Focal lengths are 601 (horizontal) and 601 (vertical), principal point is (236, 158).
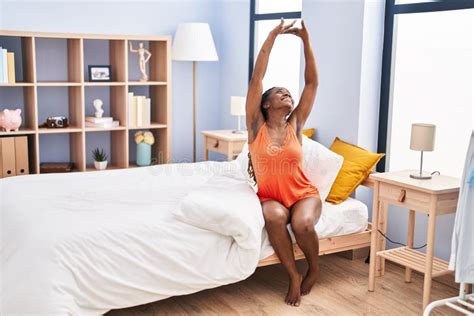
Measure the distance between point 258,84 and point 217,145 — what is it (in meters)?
1.42

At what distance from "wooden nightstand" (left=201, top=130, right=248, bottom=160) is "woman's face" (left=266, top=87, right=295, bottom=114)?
114 cm

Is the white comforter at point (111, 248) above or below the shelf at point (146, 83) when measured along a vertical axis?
below

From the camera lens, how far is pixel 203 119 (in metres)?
5.52

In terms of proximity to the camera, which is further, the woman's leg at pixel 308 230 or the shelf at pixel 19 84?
the shelf at pixel 19 84

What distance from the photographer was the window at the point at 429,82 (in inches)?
135

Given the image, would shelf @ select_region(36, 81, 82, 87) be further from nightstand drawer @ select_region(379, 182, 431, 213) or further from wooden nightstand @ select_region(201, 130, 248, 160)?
nightstand drawer @ select_region(379, 182, 431, 213)

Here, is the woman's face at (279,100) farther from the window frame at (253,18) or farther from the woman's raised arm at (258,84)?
the window frame at (253,18)

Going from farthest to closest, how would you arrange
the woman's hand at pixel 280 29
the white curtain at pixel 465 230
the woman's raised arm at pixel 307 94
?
1. the woman's raised arm at pixel 307 94
2. the woman's hand at pixel 280 29
3. the white curtain at pixel 465 230

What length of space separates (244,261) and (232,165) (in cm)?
110

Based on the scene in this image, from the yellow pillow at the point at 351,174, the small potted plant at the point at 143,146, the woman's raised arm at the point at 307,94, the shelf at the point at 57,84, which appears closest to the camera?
the woman's raised arm at the point at 307,94

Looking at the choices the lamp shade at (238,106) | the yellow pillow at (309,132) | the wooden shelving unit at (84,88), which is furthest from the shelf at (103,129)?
the yellow pillow at (309,132)

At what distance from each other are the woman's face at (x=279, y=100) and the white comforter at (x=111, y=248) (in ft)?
1.56

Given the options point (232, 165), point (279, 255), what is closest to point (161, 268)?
point (279, 255)

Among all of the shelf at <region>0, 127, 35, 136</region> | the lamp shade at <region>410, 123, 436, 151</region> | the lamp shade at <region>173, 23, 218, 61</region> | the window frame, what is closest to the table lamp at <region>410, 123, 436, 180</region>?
the lamp shade at <region>410, 123, 436, 151</region>
